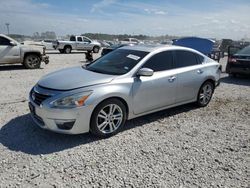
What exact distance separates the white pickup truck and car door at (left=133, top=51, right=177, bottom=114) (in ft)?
70.1

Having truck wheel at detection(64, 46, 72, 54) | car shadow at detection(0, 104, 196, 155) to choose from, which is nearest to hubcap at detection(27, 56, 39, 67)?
car shadow at detection(0, 104, 196, 155)

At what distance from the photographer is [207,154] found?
3887 mm

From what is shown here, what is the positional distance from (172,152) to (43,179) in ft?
6.35

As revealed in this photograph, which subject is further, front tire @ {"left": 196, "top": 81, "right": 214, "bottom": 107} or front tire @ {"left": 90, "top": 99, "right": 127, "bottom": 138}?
front tire @ {"left": 196, "top": 81, "right": 214, "bottom": 107}

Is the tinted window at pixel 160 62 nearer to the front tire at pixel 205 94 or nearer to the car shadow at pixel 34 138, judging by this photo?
the car shadow at pixel 34 138

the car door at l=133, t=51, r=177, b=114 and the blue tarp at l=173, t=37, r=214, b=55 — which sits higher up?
the blue tarp at l=173, t=37, r=214, b=55

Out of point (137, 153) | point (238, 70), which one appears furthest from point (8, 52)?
point (238, 70)

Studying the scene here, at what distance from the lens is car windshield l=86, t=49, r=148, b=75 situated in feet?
15.3

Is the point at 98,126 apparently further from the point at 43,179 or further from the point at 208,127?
the point at 208,127

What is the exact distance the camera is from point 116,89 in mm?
4203

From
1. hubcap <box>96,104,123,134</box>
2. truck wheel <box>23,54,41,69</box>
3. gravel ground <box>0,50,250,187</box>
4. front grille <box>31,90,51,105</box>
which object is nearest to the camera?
gravel ground <box>0,50,250,187</box>

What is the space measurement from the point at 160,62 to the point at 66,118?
227 cm

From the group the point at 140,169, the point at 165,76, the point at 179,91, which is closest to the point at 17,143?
the point at 140,169

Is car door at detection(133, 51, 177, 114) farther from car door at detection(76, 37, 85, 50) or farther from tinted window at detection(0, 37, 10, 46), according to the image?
car door at detection(76, 37, 85, 50)
